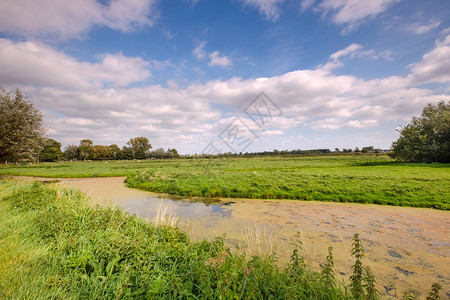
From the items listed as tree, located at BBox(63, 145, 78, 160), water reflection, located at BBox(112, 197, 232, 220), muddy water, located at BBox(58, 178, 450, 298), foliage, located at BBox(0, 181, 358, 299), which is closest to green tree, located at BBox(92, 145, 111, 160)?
tree, located at BBox(63, 145, 78, 160)

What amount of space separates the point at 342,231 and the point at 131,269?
7967 mm

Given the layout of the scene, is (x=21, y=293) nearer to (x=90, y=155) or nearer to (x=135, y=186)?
(x=135, y=186)

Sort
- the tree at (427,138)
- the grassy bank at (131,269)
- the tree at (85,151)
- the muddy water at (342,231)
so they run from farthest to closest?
1. the tree at (85,151)
2. the tree at (427,138)
3. the muddy water at (342,231)
4. the grassy bank at (131,269)

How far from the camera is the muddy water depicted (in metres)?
5.38

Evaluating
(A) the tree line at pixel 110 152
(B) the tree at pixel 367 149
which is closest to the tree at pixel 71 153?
(A) the tree line at pixel 110 152

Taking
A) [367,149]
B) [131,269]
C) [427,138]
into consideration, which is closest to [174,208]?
[131,269]

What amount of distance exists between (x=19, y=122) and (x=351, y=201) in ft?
94.1

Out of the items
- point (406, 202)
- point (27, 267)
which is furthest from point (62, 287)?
point (406, 202)

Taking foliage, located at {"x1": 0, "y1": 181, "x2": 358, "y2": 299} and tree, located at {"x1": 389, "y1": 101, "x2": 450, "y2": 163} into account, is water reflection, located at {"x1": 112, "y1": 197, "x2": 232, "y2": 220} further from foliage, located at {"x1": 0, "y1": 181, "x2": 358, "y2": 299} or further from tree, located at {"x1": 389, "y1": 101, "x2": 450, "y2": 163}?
tree, located at {"x1": 389, "y1": 101, "x2": 450, "y2": 163}

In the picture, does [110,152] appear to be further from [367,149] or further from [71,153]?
[367,149]

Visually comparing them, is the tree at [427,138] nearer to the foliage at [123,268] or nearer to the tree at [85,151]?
the foliage at [123,268]

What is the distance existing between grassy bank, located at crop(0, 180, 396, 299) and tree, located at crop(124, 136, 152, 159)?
356ft

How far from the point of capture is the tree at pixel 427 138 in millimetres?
32750

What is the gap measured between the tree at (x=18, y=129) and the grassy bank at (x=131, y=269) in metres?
16.5
